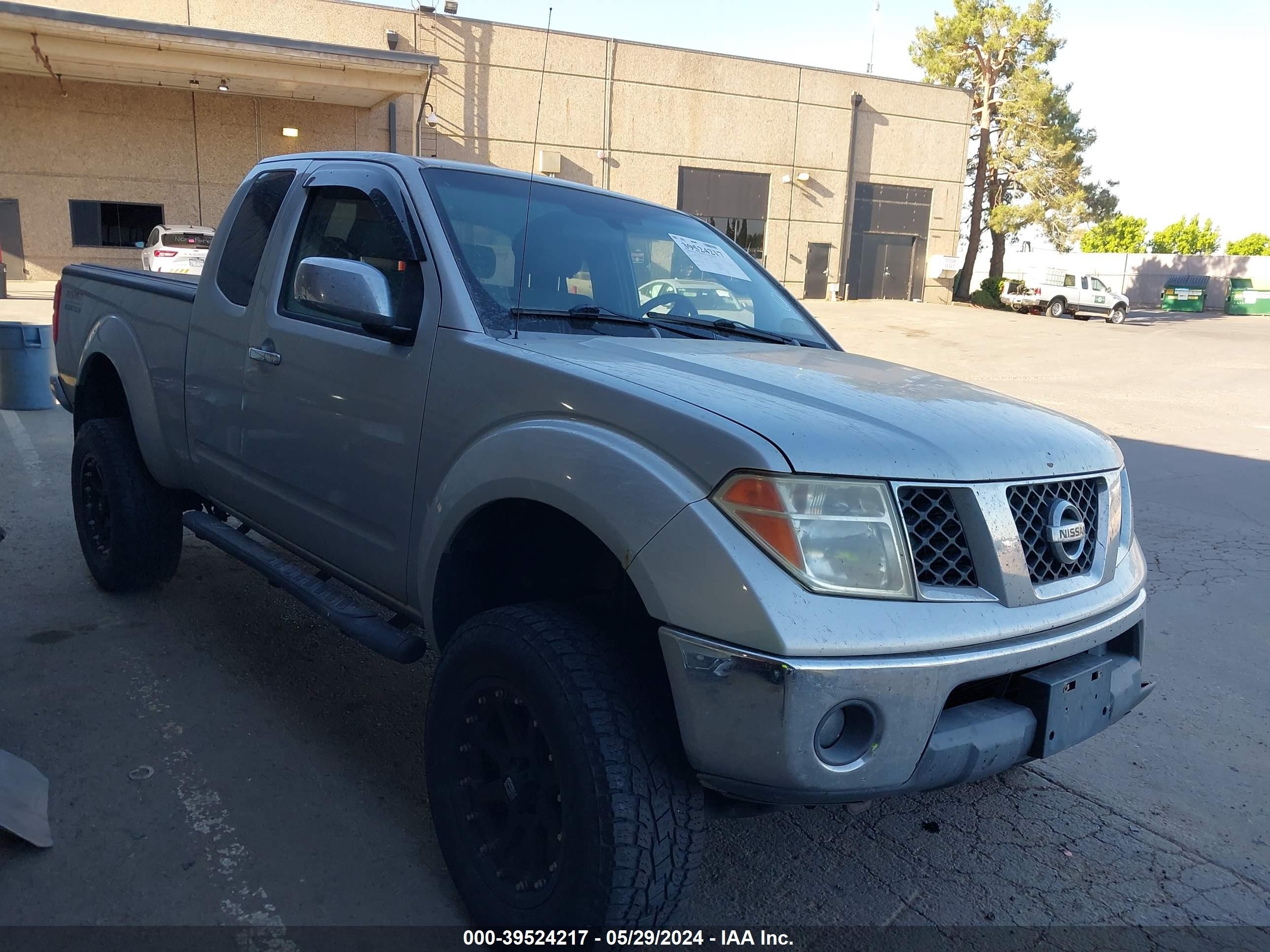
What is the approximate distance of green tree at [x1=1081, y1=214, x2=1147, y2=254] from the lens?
8400 cm

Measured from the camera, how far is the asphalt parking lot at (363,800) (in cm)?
266

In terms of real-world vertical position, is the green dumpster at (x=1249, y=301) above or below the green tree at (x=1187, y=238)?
below

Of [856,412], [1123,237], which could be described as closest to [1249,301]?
[1123,237]

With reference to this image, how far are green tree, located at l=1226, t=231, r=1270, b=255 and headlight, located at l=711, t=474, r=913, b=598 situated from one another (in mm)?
82217

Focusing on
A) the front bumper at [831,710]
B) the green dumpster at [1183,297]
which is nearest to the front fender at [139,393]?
the front bumper at [831,710]

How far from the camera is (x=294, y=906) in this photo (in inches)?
101

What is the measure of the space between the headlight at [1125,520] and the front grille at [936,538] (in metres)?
0.74

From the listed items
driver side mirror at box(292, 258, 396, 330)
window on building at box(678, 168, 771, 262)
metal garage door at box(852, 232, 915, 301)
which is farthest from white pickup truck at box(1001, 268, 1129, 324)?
driver side mirror at box(292, 258, 396, 330)

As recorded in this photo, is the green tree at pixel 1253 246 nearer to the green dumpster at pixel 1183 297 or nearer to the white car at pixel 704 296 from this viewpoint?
the green dumpster at pixel 1183 297

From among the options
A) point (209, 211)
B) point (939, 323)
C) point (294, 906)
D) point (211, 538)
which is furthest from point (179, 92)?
point (294, 906)

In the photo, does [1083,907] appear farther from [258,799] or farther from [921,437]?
[258,799]

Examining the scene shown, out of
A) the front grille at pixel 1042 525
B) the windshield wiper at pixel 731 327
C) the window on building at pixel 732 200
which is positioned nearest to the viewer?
the front grille at pixel 1042 525

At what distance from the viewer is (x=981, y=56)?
38.6m

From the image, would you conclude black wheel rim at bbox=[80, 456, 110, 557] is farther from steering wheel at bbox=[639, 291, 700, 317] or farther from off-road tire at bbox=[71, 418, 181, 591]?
steering wheel at bbox=[639, 291, 700, 317]
